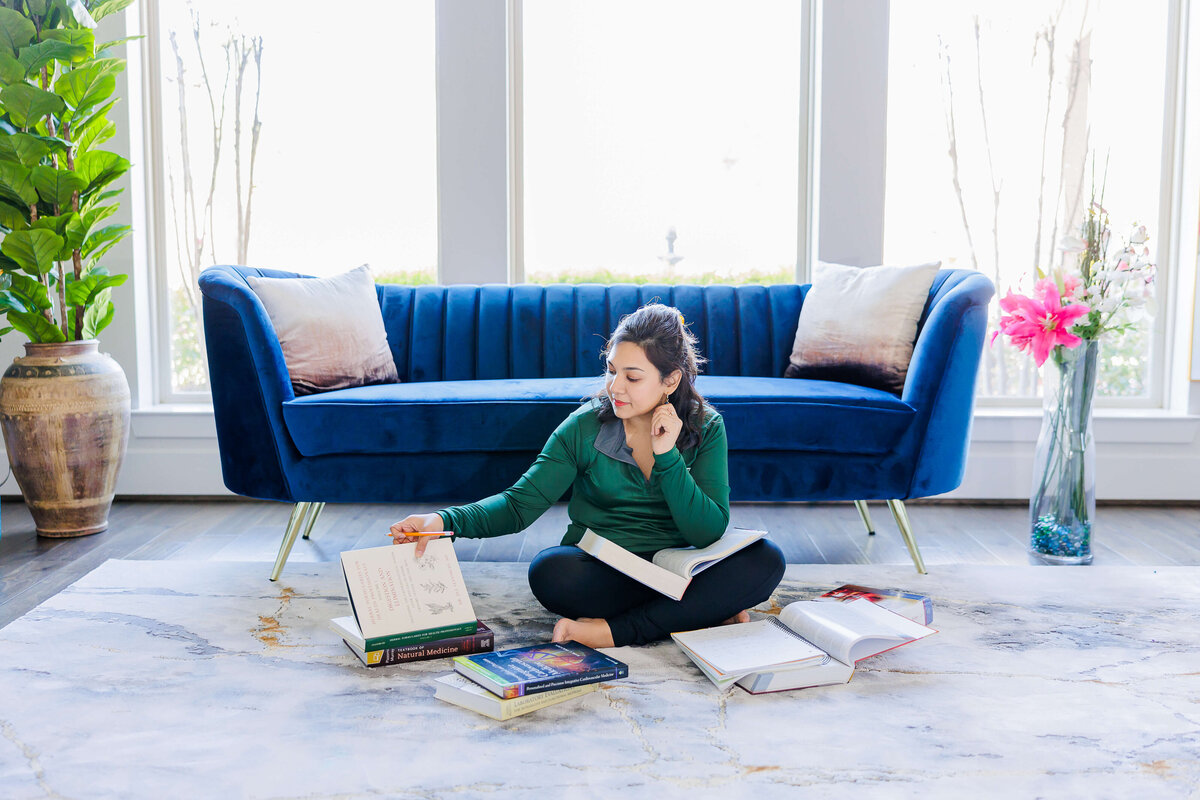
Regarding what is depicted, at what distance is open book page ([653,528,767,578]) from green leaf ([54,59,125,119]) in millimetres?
2143

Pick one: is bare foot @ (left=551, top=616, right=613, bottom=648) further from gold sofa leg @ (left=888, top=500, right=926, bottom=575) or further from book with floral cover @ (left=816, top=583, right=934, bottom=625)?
gold sofa leg @ (left=888, top=500, right=926, bottom=575)

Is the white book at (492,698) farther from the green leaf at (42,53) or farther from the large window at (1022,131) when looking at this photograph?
the large window at (1022,131)

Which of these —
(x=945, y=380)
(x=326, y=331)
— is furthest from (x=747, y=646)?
(x=326, y=331)

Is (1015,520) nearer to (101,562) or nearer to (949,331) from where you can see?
(949,331)

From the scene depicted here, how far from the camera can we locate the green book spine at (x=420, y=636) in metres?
1.66

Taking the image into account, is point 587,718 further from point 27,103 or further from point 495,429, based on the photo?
point 27,103

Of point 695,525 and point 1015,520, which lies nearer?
point 695,525

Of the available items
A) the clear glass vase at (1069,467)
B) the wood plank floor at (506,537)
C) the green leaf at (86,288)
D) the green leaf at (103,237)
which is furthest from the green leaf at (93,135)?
the clear glass vase at (1069,467)

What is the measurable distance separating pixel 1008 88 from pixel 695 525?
251 centimetres

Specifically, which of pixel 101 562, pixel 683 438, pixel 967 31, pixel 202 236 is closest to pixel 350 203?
pixel 202 236

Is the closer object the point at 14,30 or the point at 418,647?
the point at 418,647

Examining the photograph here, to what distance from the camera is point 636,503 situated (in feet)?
6.16

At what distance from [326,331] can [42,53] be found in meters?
1.12

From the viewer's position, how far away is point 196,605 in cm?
204
